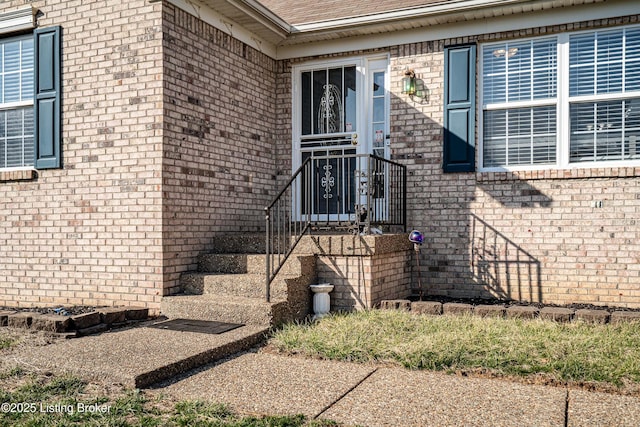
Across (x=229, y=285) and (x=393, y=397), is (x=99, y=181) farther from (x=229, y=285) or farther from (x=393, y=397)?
Answer: (x=393, y=397)

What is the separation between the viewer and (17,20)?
6.53 m

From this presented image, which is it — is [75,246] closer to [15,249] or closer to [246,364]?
[15,249]

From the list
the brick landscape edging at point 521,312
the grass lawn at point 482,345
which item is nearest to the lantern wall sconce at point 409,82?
the brick landscape edging at point 521,312

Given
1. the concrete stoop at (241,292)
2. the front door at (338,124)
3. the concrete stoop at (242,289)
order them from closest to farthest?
1. the concrete stoop at (241,292)
2. the concrete stoop at (242,289)
3. the front door at (338,124)

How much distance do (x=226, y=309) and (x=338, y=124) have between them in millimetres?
3300

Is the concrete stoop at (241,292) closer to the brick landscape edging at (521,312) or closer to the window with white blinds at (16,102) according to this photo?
the brick landscape edging at (521,312)

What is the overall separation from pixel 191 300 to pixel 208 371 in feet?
5.02

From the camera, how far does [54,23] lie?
6281mm

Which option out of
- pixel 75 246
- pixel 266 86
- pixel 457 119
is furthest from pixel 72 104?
pixel 457 119

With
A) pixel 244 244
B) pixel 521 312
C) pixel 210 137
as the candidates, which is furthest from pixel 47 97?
pixel 521 312

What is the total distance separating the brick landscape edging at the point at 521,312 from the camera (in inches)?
203

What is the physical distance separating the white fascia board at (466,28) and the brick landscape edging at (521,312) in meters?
3.21

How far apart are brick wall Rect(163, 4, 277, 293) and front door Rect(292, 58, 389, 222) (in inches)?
17.1

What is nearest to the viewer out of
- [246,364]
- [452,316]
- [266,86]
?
[246,364]
